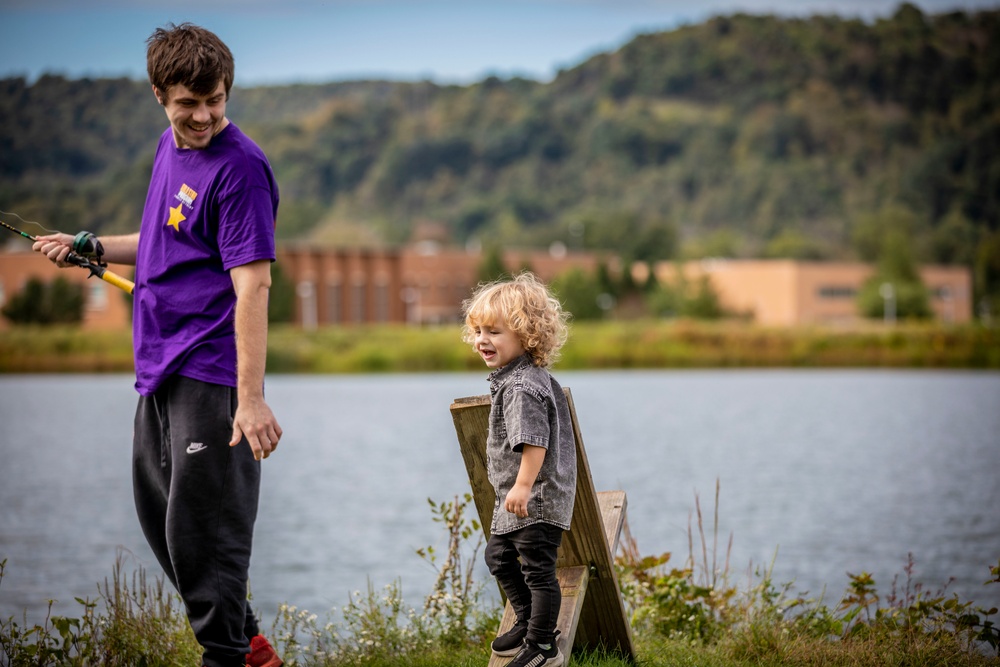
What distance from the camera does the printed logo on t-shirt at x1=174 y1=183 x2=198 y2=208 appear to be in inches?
149

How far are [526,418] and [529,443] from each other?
8 cm

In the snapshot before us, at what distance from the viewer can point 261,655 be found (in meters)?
4.21

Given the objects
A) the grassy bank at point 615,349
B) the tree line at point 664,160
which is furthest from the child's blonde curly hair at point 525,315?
the tree line at point 664,160

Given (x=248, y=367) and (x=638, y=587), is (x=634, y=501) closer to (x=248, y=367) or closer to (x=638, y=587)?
(x=638, y=587)

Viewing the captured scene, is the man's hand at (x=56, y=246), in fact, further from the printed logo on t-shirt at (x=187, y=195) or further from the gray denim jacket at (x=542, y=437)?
the gray denim jacket at (x=542, y=437)

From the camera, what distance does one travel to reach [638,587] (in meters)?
6.43

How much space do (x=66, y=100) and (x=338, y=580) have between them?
81527mm

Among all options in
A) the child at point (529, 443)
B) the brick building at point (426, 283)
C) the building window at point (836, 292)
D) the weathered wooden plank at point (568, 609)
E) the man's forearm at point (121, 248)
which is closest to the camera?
the child at point (529, 443)

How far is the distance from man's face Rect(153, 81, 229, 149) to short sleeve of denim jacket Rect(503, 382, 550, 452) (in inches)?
47.5

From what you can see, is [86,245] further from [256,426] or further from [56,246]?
[256,426]

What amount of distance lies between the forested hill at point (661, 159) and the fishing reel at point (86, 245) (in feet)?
354

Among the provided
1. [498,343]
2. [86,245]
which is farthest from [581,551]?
[86,245]

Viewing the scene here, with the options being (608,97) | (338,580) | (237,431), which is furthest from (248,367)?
(608,97)

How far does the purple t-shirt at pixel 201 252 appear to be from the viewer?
374cm
